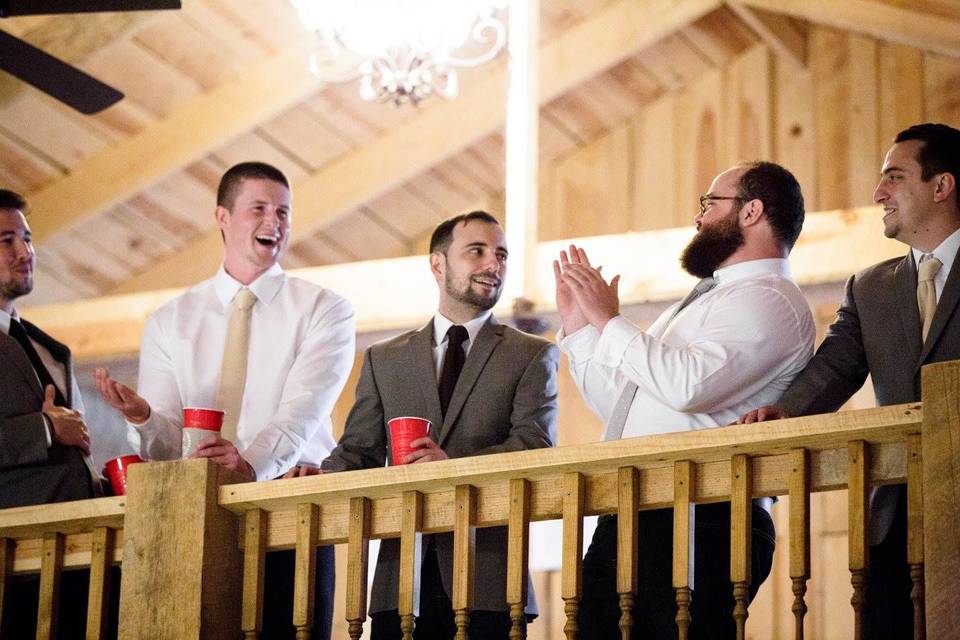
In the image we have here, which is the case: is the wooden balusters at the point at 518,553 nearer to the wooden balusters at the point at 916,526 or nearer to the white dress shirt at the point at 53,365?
the wooden balusters at the point at 916,526

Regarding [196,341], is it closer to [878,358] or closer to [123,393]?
[123,393]

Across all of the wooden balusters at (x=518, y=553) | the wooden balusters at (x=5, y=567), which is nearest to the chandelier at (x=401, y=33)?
the wooden balusters at (x=5, y=567)

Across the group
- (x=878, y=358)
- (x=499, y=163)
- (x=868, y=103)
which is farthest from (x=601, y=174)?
(x=878, y=358)

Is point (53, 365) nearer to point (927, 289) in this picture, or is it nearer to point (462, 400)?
point (462, 400)

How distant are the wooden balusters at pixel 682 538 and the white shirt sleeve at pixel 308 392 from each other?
3.97ft

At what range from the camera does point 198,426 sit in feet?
12.0

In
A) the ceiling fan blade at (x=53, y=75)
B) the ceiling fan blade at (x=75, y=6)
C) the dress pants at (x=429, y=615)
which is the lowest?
the dress pants at (x=429, y=615)

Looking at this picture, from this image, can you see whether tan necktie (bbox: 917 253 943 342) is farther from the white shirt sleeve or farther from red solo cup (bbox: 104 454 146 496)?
red solo cup (bbox: 104 454 146 496)

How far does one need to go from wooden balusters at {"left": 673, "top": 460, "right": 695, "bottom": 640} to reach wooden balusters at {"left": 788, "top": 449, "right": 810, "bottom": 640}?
7.6 inches

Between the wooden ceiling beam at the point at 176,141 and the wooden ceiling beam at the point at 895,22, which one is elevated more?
the wooden ceiling beam at the point at 895,22

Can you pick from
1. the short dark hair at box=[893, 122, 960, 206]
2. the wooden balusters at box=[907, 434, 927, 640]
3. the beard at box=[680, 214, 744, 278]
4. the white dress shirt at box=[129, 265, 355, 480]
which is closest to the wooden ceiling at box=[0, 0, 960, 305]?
the white dress shirt at box=[129, 265, 355, 480]

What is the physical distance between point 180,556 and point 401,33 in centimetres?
344

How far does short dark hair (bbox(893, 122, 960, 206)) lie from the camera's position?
12.0 feet

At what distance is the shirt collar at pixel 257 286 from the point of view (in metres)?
4.35
